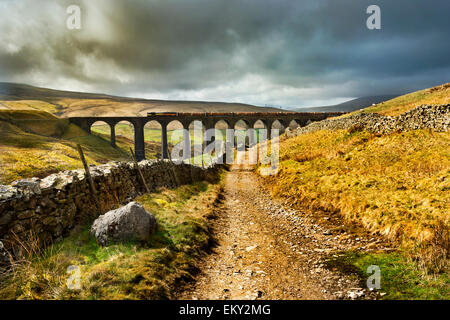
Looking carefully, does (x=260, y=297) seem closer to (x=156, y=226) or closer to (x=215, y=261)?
(x=215, y=261)

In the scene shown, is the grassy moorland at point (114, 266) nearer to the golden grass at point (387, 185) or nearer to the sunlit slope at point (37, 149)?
the golden grass at point (387, 185)

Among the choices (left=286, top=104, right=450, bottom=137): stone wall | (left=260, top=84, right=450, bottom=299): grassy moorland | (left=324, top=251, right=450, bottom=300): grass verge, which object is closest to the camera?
(left=324, top=251, right=450, bottom=300): grass verge

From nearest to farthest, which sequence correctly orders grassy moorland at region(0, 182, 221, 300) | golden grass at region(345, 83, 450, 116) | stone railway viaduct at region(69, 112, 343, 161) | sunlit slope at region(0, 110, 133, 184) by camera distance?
grassy moorland at region(0, 182, 221, 300), sunlit slope at region(0, 110, 133, 184), golden grass at region(345, 83, 450, 116), stone railway viaduct at region(69, 112, 343, 161)

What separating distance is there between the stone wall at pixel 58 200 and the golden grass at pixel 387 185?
30.8ft

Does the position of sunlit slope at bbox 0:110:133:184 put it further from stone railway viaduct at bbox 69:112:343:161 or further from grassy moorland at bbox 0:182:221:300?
grassy moorland at bbox 0:182:221:300

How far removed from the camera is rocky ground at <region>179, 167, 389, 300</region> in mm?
5066

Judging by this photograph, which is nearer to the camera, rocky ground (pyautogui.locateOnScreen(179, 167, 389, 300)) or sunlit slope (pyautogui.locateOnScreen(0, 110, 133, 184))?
rocky ground (pyautogui.locateOnScreen(179, 167, 389, 300))

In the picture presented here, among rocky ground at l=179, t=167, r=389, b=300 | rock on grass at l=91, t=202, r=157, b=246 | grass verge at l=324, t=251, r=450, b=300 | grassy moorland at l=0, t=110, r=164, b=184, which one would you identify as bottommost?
rocky ground at l=179, t=167, r=389, b=300

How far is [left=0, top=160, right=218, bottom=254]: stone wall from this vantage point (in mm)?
5105

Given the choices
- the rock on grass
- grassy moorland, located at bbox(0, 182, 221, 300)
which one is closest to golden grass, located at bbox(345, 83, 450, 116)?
grassy moorland, located at bbox(0, 182, 221, 300)

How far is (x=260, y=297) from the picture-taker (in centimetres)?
487

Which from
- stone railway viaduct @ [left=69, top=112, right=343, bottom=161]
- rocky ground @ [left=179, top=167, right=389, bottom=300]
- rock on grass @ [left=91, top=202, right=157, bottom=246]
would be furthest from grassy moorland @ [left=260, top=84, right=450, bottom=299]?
stone railway viaduct @ [left=69, top=112, right=343, bottom=161]

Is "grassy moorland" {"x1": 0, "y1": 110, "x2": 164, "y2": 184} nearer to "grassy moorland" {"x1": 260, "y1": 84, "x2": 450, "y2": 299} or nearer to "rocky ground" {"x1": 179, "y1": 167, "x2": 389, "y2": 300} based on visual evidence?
"rocky ground" {"x1": 179, "y1": 167, "x2": 389, "y2": 300}

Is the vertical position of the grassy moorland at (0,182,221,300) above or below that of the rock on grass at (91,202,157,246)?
below
